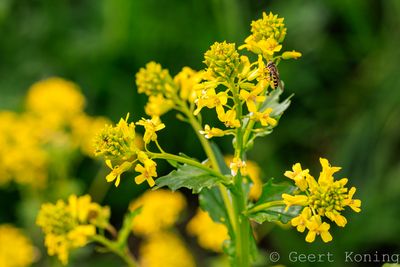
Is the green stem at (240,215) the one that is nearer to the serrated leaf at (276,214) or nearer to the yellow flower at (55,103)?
the serrated leaf at (276,214)

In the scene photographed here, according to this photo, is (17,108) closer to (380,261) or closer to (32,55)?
(32,55)

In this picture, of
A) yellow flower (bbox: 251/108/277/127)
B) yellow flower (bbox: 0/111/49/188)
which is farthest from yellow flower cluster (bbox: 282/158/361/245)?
yellow flower (bbox: 0/111/49/188)

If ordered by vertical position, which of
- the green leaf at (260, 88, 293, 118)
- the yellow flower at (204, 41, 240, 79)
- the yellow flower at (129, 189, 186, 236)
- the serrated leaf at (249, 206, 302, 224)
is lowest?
the serrated leaf at (249, 206, 302, 224)

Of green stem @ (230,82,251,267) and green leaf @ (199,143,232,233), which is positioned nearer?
green stem @ (230,82,251,267)

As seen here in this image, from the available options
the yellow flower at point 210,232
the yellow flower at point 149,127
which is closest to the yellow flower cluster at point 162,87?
the yellow flower at point 149,127

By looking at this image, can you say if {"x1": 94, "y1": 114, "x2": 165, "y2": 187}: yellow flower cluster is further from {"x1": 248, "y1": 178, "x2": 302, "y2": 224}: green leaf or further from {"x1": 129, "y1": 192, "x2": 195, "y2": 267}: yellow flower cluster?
{"x1": 129, "y1": 192, "x2": 195, "y2": 267}: yellow flower cluster

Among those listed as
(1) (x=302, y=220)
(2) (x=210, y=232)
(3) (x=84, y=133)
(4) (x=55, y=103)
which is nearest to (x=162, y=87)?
(1) (x=302, y=220)
